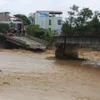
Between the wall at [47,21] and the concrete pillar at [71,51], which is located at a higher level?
the wall at [47,21]

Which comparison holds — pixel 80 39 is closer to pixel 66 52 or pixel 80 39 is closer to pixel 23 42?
pixel 66 52

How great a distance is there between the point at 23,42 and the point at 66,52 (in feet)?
42.9

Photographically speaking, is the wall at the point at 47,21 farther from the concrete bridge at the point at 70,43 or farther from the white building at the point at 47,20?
the concrete bridge at the point at 70,43

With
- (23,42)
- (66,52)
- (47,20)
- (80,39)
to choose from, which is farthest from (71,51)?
(47,20)

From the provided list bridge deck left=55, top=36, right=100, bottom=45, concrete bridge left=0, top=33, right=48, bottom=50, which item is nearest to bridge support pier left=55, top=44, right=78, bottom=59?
bridge deck left=55, top=36, right=100, bottom=45

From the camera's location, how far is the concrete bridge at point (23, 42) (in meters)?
71.9

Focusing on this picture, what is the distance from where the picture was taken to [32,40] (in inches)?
3098

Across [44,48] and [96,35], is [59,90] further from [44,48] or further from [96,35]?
[44,48]

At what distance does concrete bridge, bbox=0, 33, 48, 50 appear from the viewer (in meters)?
71.9

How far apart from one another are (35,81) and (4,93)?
263 inches

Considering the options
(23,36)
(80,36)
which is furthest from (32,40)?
(80,36)

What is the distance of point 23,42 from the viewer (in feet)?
243

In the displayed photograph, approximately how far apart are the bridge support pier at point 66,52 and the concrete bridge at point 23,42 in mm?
8914

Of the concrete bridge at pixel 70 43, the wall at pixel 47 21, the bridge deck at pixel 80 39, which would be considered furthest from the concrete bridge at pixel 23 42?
the wall at pixel 47 21
